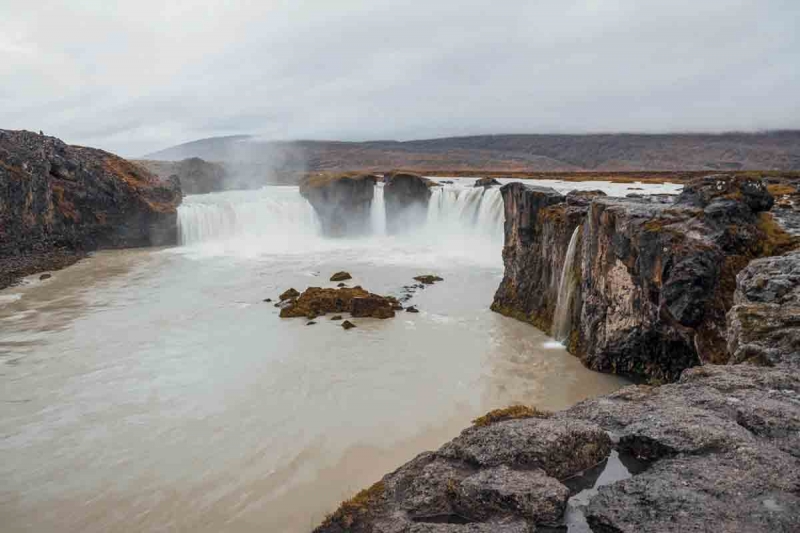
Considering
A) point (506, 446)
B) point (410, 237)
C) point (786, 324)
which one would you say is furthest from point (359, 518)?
point (410, 237)

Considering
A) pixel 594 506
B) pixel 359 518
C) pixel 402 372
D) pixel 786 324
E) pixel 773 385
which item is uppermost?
pixel 786 324

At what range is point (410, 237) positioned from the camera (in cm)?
4719

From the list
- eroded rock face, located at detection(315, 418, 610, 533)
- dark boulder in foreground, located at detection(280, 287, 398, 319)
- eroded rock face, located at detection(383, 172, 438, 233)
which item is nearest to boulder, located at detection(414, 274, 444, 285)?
dark boulder in foreground, located at detection(280, 287, 398, 319)

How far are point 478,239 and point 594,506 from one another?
3524 centimetres

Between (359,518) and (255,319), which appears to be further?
(255,319)

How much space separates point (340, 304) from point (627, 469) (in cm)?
1719

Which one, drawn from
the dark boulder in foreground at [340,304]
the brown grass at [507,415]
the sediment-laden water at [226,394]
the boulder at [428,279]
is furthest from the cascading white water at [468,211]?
the brown grass at [507,415]

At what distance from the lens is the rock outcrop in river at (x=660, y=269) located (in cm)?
1078

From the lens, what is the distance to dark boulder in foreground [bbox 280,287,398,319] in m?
20.7

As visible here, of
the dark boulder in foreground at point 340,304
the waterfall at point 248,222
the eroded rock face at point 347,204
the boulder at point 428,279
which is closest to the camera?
the dark boulder in foreground at point 340,304

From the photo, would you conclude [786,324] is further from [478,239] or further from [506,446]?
[478,239]

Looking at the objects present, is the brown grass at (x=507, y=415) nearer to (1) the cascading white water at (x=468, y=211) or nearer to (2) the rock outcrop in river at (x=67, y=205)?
(1) the cascading white water at (x=468, y=211)

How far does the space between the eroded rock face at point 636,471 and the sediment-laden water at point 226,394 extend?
3704 millimetres

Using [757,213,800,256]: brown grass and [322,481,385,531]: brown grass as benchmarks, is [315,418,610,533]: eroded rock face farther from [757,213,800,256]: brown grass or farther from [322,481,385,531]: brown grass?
[757,213,800,256]: brown grass
